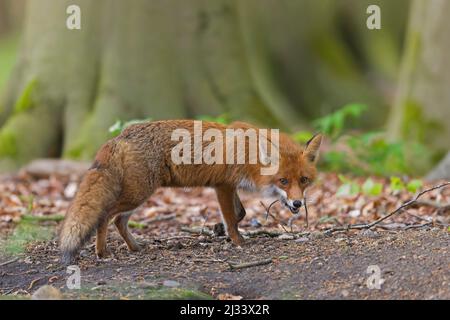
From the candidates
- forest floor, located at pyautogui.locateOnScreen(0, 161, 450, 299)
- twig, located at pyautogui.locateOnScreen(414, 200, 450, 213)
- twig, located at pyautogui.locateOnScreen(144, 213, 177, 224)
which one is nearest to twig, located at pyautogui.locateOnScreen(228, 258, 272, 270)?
forest floor, located at pyautogui.locateOnScreen(0, 161, 450, 299)

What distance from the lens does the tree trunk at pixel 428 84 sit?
12523 mm

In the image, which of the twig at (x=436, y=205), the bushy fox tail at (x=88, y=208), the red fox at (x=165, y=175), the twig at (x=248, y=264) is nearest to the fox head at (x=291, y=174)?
the red fox at (x=165, y=175)

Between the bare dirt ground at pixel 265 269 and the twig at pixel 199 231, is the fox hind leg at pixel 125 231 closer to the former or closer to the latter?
the bare dirt ground at pixel 265 269

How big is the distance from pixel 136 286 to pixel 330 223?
348 centimetres

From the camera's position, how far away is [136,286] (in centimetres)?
593

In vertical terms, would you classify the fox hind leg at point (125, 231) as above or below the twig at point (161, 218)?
above

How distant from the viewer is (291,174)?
7340 mm

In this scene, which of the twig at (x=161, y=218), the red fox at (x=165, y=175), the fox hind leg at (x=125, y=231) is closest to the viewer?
the red fox at (x=165, y=175)

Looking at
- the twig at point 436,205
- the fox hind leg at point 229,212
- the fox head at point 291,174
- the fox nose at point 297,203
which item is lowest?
the twig at point 436,205

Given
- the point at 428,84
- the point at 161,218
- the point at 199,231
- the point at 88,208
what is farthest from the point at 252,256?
the point at 428,84

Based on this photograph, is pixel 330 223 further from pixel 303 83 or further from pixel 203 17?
pixel 303 83

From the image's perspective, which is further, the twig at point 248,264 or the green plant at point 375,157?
the green plant at point 375,157
